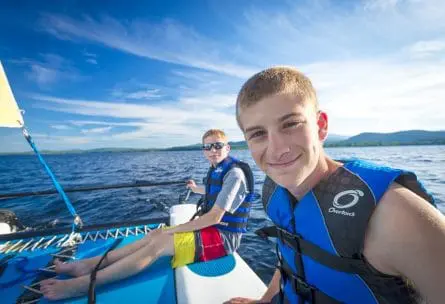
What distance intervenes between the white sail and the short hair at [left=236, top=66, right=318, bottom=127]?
5194 millimetres

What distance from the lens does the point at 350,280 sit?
128cm

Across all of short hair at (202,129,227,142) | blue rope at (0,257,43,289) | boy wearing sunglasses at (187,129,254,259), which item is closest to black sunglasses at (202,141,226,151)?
boy wearing sunglasses at (187,129,254,259)

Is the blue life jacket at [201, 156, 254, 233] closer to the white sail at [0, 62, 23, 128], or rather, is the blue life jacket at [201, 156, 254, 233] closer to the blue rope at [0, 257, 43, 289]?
the blue rope at [0, 257, 43, 289]

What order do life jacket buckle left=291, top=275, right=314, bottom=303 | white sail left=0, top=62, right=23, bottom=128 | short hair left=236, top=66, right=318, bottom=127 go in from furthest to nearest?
white sail left=0, top=62, right=23, bottom=128, life jacket buckle left=291, top=275, right=314, bottom=303, short hair left=236, top=66, right=318, bottom=127

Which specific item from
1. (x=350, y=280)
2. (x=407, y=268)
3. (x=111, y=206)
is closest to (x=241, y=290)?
(x=350, y=280)

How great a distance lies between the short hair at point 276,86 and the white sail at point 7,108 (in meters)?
5.19

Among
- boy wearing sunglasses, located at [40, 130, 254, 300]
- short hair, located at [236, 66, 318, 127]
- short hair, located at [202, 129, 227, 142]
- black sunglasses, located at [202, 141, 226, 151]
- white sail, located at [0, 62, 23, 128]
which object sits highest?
white sail, located at [0, 62, 23, 128]

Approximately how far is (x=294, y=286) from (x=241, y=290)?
1123 millimetres

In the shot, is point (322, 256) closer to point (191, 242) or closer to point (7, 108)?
point (191, 242)

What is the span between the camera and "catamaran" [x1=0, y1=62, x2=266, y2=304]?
253 centimetres

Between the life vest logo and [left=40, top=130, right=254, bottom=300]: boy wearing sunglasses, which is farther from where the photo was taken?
[left=40, top=130, right=254, bottom=300]: boy wearing sunglasses

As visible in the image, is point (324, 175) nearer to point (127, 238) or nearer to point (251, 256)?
point (127, 238)

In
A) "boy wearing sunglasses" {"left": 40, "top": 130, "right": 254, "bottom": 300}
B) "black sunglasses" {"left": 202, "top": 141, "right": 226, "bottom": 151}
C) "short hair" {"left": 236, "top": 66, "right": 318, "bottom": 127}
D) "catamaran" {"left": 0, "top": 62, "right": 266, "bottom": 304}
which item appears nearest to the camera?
"short hair" {"left": 236, "top": 66, "right": 318, "bottom": 127}

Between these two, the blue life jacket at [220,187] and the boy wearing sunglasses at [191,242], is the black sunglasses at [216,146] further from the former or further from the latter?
the blue life jacket at [220,187]
